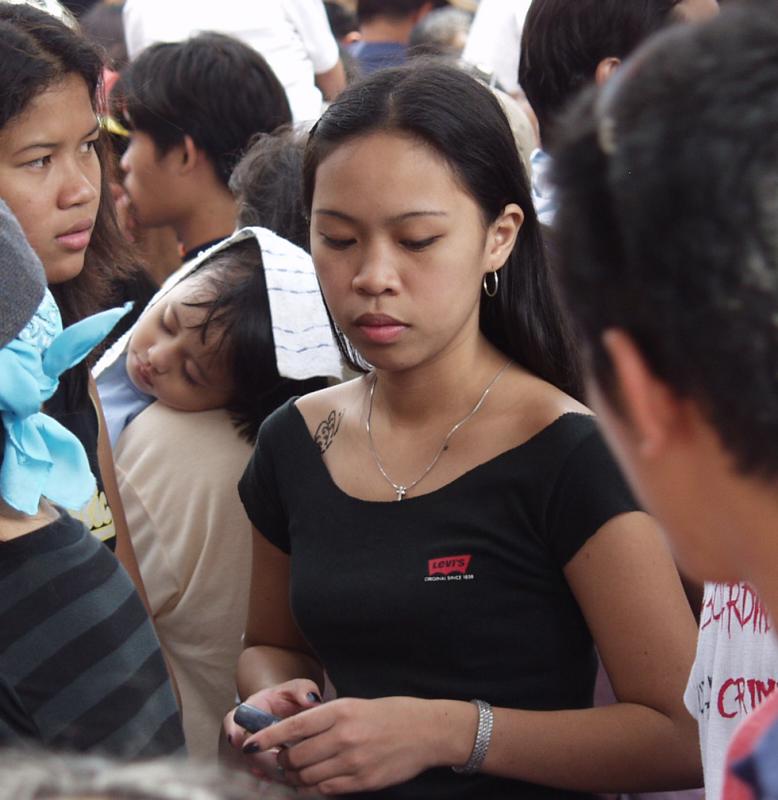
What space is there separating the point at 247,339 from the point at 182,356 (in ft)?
0.51

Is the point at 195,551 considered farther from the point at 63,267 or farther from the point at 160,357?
the point at 63,267

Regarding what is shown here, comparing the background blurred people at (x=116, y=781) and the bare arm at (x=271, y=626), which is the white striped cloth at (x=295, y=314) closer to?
the bare arm at (x=271, y=626)

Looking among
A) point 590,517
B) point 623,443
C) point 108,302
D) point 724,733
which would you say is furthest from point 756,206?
point 108,302

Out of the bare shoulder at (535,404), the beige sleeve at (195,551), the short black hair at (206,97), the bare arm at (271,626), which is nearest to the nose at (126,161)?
the short black hair at (206,97)

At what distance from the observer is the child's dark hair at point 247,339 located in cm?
264

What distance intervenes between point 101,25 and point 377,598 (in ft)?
15.8

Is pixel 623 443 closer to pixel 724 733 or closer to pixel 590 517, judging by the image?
pixel 724 733

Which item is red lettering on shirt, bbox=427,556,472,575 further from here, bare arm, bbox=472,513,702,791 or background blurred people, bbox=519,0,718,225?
background blurred people, bbox=519,0,718,225

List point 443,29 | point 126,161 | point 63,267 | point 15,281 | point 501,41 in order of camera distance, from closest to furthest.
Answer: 1. point 15,281
2. point 63,267
3. point 126,161
4. point 501,41
5. point 443,29

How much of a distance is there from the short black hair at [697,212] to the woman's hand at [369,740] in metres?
1.11

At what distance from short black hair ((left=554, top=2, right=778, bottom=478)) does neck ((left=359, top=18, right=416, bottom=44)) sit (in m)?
5.89

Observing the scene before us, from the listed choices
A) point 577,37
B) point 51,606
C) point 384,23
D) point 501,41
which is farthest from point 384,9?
point 51,606

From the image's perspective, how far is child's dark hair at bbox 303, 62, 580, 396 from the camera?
6.67 feet

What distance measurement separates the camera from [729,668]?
154cm
